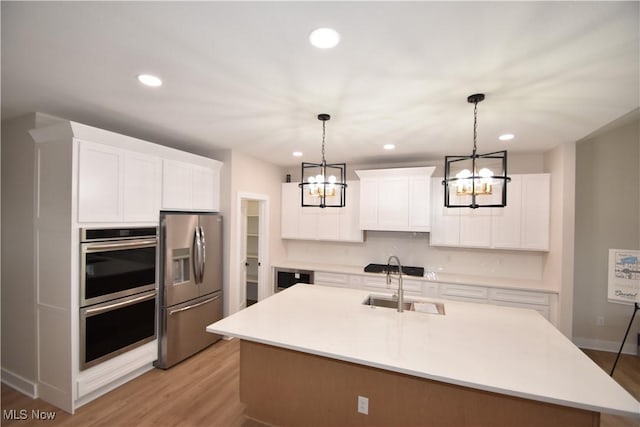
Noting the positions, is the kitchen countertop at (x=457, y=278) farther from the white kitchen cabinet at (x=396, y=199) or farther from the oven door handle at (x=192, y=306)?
the oven door handle at (x=192, y=306)

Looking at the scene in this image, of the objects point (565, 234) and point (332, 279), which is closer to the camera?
point (565, 234)

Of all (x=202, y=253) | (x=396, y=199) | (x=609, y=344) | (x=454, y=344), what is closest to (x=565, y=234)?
(x=609, y=344)

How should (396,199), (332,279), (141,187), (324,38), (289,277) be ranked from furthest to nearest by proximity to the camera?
(289,277), (332,279), (396,199), (141,187), (324,38)

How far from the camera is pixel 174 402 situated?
246 centimetres

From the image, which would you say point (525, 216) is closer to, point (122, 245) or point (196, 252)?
point (196, 252)

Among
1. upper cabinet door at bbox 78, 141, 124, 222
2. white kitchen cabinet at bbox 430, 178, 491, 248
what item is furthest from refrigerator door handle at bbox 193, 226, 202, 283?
white kitchen cabinet at bbox 430, 178, 491, 248

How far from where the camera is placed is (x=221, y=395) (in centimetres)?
256

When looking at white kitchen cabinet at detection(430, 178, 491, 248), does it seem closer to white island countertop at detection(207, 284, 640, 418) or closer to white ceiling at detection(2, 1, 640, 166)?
white ceiling at detection(2, 1, 640, 166)

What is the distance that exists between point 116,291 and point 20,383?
1256 millimetres

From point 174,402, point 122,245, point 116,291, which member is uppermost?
point 122,245

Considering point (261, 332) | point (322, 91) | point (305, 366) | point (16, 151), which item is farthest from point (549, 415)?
point (16, 151)

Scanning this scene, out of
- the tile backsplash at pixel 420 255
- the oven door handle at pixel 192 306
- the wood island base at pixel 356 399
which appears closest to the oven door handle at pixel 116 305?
the oven door handle at pixel 192 306

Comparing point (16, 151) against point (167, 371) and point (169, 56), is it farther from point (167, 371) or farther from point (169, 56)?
point (167, 371)

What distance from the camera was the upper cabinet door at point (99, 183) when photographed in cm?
233
